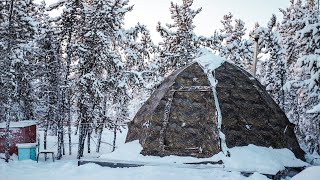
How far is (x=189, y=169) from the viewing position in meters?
9.96

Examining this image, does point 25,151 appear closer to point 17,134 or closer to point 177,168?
point 17,134

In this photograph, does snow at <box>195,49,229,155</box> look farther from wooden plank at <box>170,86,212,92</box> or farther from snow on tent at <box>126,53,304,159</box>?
wooden plank at <box>170,86,212,92</box>

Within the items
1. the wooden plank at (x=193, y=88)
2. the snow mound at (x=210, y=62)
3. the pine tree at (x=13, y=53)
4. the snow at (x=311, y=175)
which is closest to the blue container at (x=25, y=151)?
the pine tree at (x=13, y=53)

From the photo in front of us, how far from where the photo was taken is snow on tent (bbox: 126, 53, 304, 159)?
37.2 ft

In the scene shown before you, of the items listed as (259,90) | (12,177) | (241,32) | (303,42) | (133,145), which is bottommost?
(12,177)

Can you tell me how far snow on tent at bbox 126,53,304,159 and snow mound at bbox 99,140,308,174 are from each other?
260mm

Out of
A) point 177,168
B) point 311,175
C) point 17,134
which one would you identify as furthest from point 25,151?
point 311,175

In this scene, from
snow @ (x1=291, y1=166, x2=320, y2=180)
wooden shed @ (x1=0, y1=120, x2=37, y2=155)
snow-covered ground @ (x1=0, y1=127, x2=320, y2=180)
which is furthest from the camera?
wooden shed @ (x1=0, y1=120, x2=37, y2=155)

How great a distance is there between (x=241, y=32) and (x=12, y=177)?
1016 inches

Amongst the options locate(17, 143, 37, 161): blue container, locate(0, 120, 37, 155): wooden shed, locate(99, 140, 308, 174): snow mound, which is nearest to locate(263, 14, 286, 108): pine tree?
locate(99, 140, 308, 174): snow mound

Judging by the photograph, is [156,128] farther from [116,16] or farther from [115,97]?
[116,16]

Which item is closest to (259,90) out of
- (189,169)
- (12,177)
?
(189,169)

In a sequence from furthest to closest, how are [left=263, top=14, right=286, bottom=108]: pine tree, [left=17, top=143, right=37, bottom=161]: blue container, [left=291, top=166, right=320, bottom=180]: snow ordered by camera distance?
1. [left=263, top=14, right=286, bottom=108]: pine tree
2. [left=17, top=143, right=37, bottom=161]: blue container
3. [left=291, top=166, right=320, bottom=180]: snow

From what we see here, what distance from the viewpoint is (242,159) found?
10422 millimetres
